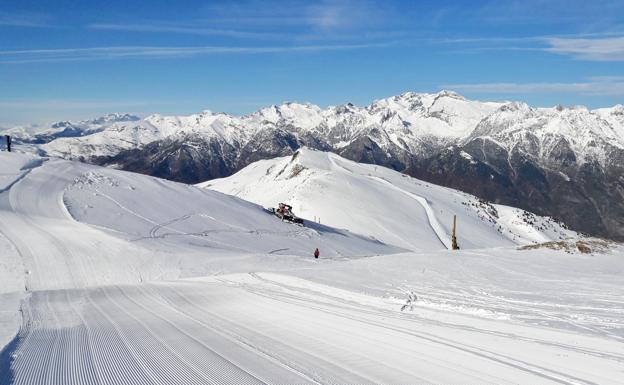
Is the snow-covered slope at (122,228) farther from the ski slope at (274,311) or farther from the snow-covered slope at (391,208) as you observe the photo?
the snow-covered slope at (391,208)

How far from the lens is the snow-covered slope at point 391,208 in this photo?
71750 mm

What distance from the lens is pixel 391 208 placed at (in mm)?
82750

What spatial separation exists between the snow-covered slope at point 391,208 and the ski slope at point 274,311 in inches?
1330

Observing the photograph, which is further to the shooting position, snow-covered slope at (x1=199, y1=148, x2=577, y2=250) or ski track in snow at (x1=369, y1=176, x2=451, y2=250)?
snow-covered slope at (x1=199, y1=148, x2=577, y2=250)

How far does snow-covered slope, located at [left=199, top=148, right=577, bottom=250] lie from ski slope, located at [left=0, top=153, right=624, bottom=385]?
111 ft

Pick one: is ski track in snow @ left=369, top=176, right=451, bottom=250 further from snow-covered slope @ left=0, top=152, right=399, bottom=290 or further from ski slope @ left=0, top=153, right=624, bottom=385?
ski slope @ left=0, top=153, right=624, bottom=385

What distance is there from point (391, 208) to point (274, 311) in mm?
67489

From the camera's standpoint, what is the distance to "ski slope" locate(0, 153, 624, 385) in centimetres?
1020

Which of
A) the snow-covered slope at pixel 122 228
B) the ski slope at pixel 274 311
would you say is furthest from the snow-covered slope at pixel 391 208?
the ski slope at pixel 274 311

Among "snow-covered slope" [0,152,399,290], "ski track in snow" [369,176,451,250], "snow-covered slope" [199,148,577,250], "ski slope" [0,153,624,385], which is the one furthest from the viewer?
"snow-covered slope" [199,148,577,250]

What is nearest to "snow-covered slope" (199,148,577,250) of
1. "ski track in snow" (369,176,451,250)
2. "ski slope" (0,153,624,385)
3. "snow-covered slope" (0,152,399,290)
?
"ski track in snow" (369,176,451,250)

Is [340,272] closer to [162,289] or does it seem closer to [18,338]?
[162,289]

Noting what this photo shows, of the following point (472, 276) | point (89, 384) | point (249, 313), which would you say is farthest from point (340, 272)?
point (89, 384)

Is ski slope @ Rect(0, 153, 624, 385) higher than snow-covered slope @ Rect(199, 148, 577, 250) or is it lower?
higher
